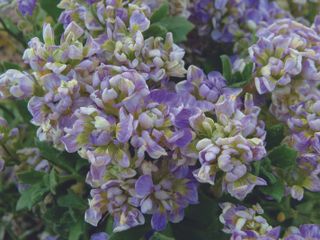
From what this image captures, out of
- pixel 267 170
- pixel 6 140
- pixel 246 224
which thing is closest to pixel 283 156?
pixel 267 170

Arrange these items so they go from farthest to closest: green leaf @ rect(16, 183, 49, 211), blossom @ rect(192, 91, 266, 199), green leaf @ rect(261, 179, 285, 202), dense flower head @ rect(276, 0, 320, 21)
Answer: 1. dense flower head @ rect(276, 0, 320, 21)
2. green leaf @ rect(16, 183, 49, 211)
3. green leaf @ rect(261, 179, 285, 202)
4. blossom @ rect(192, 91, 266, 199)

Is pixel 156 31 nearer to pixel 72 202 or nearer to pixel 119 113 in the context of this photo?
pixel 119 113

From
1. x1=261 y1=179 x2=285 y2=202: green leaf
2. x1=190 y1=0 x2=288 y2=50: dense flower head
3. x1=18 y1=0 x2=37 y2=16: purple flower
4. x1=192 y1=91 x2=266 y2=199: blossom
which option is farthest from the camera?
x1=190 y1=0 x2=288 y2=50: dense flower head

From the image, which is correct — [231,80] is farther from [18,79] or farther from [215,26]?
[18,79]

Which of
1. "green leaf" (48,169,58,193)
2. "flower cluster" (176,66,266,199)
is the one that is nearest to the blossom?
"flower cluster" (176,66,266,199)

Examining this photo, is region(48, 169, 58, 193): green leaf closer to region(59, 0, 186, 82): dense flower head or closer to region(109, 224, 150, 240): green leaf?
region(109, 224, 150, 240): green leaf

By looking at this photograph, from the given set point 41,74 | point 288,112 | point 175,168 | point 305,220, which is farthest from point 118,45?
point 305,220
